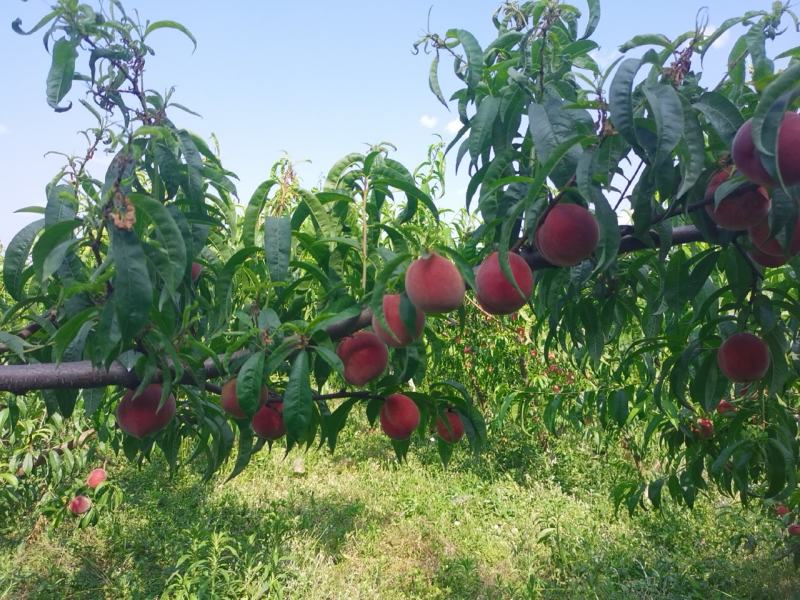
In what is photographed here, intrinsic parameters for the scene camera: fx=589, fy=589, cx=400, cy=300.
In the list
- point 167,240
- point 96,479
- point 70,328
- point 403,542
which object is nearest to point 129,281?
point 167,240

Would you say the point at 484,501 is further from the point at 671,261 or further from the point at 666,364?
the point at 671,261

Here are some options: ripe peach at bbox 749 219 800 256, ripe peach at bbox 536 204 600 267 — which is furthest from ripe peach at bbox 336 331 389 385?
ripe peach at bbox 749 219 800 256

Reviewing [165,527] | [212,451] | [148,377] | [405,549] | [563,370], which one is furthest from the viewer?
[563,370]

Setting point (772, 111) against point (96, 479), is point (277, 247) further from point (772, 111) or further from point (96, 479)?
point (96, 479)

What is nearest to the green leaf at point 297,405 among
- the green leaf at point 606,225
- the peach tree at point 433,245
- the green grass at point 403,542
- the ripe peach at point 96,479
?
the peach tree at point 433,245

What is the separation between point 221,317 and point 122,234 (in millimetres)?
339

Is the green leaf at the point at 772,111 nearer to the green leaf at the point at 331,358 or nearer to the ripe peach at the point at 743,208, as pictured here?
the ripe peach at the point at 743,208

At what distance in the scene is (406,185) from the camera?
0.98 metres

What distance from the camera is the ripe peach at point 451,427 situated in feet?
4.14

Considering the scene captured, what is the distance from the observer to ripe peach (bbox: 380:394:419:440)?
115 centimetres

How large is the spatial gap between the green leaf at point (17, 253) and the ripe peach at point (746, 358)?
1128mm

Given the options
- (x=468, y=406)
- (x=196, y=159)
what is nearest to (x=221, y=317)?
(x=196, y=159)

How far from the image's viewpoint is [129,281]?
685 mm

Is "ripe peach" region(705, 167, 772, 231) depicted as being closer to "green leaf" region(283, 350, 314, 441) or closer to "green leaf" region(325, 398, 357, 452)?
"green leaf" region(283, 350, 314, 441)
